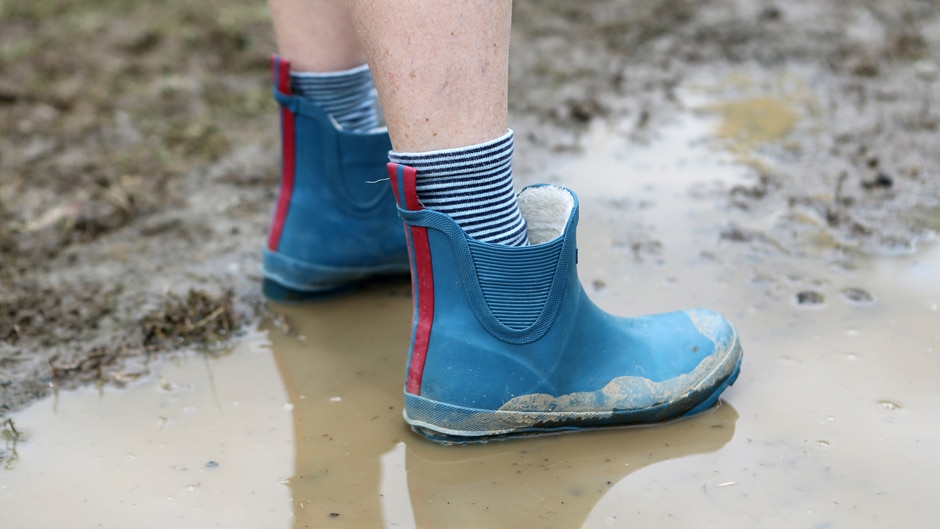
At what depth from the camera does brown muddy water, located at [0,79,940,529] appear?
129cm

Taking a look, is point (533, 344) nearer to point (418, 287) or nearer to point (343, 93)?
point (418, 287)

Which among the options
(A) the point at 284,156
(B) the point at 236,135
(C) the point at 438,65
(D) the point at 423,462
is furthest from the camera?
(B) the point at 236,135

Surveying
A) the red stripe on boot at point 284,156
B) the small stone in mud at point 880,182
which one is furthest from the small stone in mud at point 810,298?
the red stripe on boot at point 284,156

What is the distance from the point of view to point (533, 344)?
1.42 meters

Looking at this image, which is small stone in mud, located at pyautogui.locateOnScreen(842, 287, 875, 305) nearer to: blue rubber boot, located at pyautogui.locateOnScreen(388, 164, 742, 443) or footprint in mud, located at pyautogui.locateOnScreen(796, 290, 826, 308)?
footprint in mud, located at pyautogui.locateOnScreen(796, 290, 826, 308)

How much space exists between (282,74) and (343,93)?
0.42 ft

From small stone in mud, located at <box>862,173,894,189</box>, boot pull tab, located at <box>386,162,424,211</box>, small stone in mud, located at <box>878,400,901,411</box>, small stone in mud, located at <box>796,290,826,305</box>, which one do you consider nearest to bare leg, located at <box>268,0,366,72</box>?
boot pull tab, located at <box>386,162,424,211</box>

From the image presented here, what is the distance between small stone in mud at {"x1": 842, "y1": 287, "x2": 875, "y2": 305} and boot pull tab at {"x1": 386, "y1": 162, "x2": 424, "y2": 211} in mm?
932

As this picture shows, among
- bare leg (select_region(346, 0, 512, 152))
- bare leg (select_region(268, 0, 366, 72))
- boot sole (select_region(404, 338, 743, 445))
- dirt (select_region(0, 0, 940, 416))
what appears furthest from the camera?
dirt (select_region(0, 0, 940, 416))

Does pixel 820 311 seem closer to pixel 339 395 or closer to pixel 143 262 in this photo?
pixel 339 395

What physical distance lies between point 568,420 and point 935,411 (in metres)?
0.59

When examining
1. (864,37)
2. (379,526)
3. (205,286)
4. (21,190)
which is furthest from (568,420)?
(864,37)

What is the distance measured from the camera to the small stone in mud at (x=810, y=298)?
176cm

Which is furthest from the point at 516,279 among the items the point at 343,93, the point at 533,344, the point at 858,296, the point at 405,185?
the point at 858,296
